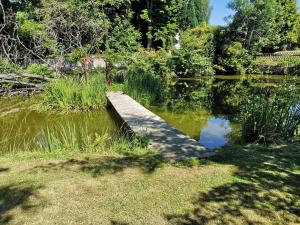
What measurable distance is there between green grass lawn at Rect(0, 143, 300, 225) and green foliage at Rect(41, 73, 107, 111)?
4874 millimetres

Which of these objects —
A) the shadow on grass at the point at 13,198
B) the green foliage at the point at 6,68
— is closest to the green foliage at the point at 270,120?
the shadow on grass at the point at 13,198

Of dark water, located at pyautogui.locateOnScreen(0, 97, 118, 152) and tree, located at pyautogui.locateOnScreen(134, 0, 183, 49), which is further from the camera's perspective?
tree, located at pyautogui.locateOnScreen(134, 0, 183, 49)

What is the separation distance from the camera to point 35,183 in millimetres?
3537

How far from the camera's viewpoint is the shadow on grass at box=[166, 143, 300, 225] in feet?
9.23

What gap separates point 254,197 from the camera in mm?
3158

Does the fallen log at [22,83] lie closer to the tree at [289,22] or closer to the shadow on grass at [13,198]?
the shadow on grass at [13,198]

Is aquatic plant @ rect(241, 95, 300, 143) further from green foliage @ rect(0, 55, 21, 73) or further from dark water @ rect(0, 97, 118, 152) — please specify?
green foliage @ rect(0, 55, 21, 73)

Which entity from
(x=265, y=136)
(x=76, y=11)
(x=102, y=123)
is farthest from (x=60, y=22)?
(x=265, y=136)

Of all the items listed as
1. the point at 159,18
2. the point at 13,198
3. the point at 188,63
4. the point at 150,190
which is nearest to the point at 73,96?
the point at 13,198

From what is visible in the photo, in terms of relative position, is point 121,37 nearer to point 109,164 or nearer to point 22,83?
point 22,83

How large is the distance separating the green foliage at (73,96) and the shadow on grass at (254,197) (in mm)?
5852

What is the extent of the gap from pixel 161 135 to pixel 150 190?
2.33m

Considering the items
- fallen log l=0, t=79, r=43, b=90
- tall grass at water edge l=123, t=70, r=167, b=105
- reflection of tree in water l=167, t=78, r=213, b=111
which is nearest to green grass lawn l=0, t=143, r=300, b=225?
reflection of tree in water l=167, t=78, r=213, b=111

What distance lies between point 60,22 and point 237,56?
453 inches
